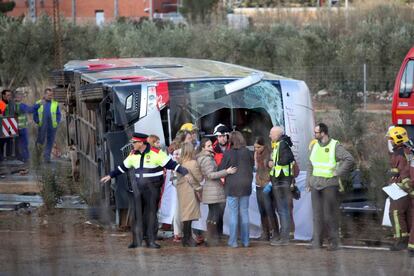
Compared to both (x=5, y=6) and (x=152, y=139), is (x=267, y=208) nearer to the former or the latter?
(x=152, y=139)

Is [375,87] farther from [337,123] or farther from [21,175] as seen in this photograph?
[21,175]

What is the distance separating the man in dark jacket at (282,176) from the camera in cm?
1273

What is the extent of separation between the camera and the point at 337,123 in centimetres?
2391

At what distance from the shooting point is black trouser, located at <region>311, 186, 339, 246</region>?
12.5 metres

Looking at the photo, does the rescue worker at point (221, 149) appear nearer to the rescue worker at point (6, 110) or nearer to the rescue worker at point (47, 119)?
the rescue worker at point (47, 119)

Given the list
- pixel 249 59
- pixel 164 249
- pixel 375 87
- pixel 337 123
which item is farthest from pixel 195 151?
pixel 249 59

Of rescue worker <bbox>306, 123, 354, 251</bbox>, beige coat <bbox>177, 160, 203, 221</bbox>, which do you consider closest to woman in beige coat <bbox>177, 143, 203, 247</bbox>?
beige coat <bbox>177, 160, 203, 221</bbox>

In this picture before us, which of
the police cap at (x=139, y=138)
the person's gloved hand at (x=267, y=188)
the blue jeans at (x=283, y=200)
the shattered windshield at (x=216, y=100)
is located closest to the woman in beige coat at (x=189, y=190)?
the police cap at (x=139, y=138)

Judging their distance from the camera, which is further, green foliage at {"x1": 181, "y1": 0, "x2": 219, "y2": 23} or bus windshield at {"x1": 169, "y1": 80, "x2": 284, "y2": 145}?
green foliage at {"x1": 181, "y1": 0, "x2": 219, "y2": 23}

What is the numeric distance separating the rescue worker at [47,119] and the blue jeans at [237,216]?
1042cm

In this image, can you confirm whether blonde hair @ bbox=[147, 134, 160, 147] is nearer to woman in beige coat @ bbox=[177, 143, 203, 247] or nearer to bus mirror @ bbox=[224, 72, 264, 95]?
woman in beige coat @ bbox=[177, 143, 203, 247]

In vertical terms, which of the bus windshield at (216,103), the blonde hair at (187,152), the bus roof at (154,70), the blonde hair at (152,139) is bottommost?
the blonde hair at (187,152)

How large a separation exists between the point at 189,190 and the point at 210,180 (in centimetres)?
32

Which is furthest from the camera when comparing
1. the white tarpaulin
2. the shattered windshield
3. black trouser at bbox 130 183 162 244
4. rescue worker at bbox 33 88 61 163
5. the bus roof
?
rescue worker at bbox 33 88 61 163
